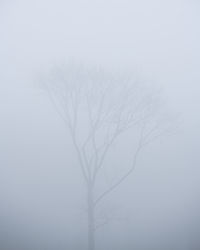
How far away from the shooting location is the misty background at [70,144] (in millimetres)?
7984

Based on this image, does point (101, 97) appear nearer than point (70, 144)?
Yes

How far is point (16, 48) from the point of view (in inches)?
375

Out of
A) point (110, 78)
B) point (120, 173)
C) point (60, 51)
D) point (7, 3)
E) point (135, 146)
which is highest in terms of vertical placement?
point (7, 3)

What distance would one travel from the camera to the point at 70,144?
28.0 ft

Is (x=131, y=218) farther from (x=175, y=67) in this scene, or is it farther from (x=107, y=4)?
(x=107, y=4)

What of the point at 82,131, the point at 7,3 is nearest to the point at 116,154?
the point at 82,131

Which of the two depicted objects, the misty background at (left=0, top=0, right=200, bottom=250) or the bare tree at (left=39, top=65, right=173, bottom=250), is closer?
the bare tree at (left=39, top=65, right=173, bottom=250)

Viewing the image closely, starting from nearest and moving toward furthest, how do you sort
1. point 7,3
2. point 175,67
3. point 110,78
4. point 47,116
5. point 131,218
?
point 110,78
point 131,218
point 47,116
point 175,67
point 7,3

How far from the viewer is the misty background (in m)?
7.98

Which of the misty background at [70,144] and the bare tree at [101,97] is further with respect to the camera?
the misty background at [70,144]

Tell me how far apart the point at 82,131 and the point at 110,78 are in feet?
5.83

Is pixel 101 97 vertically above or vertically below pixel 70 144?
above

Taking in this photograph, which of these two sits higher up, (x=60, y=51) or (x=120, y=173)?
(x=60, y=51)

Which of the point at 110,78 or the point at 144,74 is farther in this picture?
the point at 144,74
